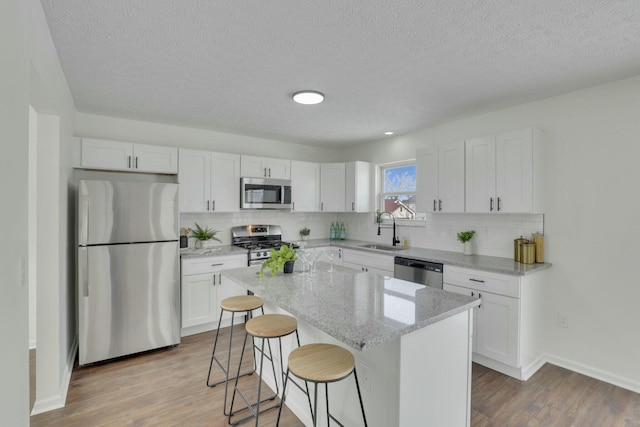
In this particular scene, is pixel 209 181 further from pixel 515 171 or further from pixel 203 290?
pixel 515 171

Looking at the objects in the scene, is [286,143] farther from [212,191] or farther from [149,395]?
[149,395]

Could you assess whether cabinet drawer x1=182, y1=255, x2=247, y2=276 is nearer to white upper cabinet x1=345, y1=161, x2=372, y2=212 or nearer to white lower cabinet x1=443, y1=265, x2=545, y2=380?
white upper cabinet x1=345, y1=161, x2=372, y2=212

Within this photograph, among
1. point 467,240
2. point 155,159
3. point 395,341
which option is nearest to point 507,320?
point 467,240

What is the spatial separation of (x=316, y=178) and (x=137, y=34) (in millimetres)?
3281

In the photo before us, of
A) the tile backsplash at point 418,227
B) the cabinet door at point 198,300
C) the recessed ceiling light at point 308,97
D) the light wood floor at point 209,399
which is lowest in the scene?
the light wood floor at point 209,399

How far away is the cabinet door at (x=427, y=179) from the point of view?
3736mm

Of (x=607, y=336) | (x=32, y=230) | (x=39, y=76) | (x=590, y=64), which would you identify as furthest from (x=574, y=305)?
(x=32, y=230)

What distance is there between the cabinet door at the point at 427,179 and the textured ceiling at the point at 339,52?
0.58 m

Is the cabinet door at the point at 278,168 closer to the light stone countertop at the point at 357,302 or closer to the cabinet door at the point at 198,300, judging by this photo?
the cabinet door at the point at 198,300

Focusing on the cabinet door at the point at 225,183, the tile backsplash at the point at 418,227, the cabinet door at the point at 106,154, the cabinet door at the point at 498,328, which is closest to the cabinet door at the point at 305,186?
the tile backsplash at the point at 418,227

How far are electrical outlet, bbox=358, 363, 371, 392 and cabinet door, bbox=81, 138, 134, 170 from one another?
3.20 meters

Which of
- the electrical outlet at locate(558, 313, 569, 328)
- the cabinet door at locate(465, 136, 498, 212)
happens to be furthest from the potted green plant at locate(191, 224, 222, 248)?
the electrical outlet at locate(558, 313, 569, 328)

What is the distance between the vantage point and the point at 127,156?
3490mm

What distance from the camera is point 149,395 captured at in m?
2.51
